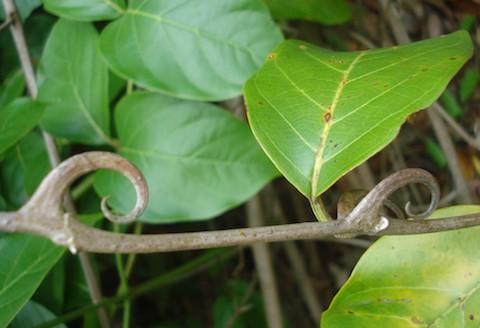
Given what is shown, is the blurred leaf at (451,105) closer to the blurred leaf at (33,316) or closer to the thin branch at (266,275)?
the thin branch at (266,275)

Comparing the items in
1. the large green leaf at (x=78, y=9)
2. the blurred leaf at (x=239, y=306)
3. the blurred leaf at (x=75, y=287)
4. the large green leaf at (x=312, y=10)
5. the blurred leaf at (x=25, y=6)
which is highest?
the large green leaf at (x=78, y=9)

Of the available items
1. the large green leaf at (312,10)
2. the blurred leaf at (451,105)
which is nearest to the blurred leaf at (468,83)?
the blurred leaf at (451,105)

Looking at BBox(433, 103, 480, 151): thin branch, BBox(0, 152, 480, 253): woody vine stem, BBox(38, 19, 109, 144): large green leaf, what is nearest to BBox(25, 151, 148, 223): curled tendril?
BBox(0, 152, 480, 253): woody vine stem

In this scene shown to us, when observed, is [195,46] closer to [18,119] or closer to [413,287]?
[18,119]

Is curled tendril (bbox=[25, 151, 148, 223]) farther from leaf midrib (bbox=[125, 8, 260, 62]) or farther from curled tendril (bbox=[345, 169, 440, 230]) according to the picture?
leaf midrib (bbox=[125, 8, 260, 62])

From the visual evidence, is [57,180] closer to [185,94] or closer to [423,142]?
[185,94]

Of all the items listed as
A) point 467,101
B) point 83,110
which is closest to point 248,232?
point 83,110
